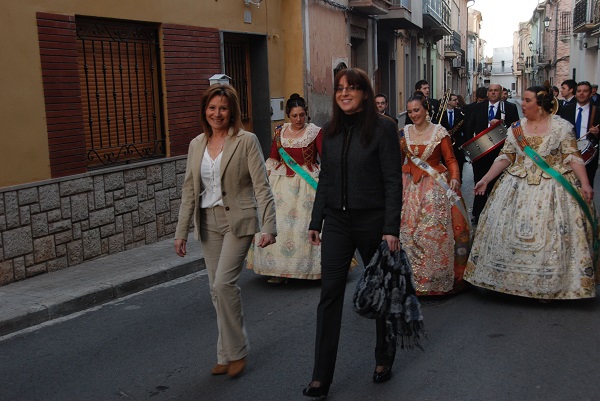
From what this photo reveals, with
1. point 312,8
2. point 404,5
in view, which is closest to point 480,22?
point 404,5

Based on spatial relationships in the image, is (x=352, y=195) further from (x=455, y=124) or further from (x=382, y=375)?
(x=455, y=124)

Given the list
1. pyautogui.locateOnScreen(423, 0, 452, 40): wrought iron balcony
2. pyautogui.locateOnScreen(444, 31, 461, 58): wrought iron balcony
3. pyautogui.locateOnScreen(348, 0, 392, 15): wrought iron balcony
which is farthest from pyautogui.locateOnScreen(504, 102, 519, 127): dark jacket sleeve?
pyautogui.locateOnScreen(444, 31, 461, 58): wrought iron balcony

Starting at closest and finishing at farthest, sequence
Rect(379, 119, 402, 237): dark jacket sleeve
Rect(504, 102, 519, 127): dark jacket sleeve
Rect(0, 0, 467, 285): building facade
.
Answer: Rect(379, 119, 402, 237): dark jacket sleeve → Rect(0, 0, 467, 285): building facade → Rect(504, 102, 519, 127): dark jacket sleeve

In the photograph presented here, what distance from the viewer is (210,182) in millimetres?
4785

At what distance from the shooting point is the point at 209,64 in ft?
35.2

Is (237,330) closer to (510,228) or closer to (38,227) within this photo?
(510,228)

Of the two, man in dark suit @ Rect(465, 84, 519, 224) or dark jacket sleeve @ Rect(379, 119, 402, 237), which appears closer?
dark jacket sleeve @ Rect(379, 119, 402, 237)

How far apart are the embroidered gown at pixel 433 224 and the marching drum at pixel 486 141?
151 centimetres

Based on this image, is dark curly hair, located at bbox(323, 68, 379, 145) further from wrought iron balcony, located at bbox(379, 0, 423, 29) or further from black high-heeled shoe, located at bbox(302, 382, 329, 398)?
wrought iron balcony, located at bbox(379, 0, 423, 29)

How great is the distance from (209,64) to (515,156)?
538 cm

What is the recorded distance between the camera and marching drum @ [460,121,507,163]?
795 centimetres

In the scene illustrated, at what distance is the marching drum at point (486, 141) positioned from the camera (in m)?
7.95

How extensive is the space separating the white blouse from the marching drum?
13.5 feet

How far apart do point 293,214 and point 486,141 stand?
232 cm
